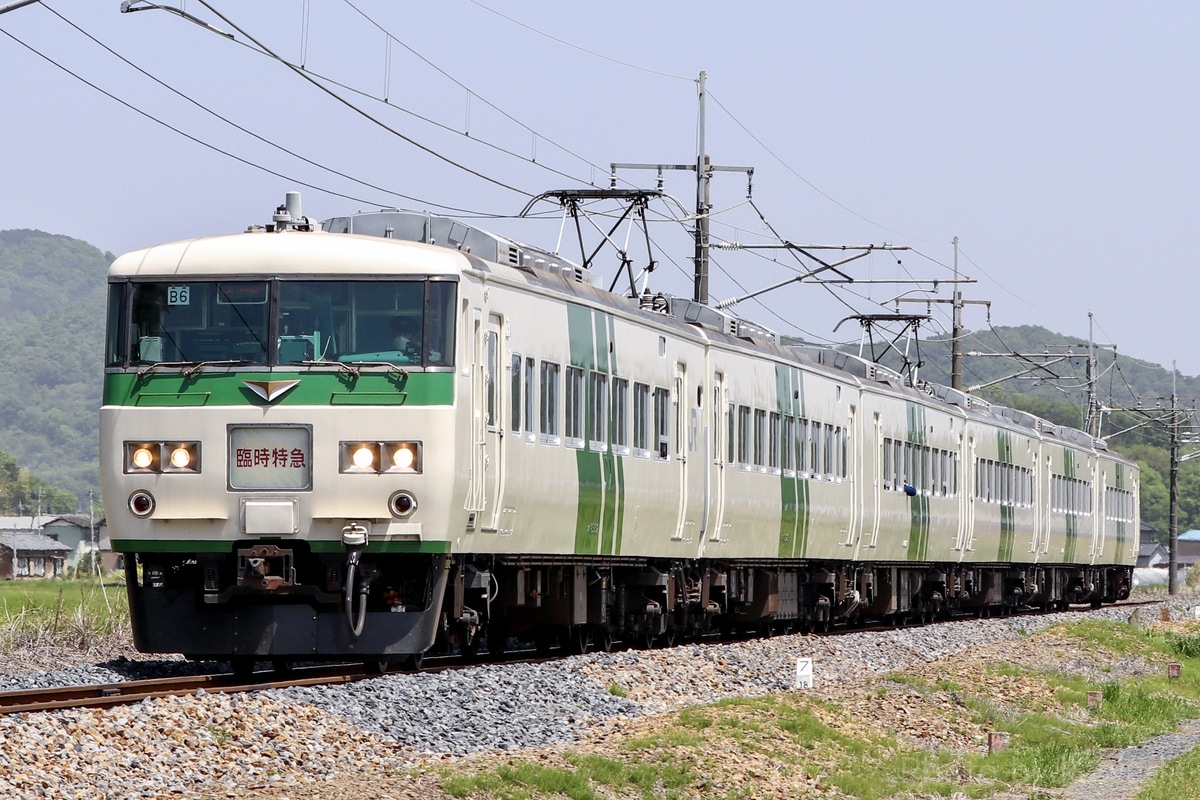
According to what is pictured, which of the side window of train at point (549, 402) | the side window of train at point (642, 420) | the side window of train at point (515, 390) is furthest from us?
the side window of train at point (642, 420)

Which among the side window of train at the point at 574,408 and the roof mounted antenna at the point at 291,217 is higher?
the roof mounted antenna at the point at 291,217

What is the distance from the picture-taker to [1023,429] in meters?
37.2

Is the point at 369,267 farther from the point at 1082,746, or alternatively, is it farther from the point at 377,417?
the point at 1082,746

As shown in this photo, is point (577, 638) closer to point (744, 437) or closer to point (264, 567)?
point (744, 437)

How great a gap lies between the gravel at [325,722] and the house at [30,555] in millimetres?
100652

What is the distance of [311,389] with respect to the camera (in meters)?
13.8

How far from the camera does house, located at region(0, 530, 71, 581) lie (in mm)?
113875

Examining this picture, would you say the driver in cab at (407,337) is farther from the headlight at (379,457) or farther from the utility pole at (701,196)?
the utility pole at (701,196)

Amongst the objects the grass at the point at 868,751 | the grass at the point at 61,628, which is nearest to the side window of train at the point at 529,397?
the grass at the point at 868,751

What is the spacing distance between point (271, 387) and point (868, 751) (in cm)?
509

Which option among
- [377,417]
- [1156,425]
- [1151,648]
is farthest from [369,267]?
[1156,425]

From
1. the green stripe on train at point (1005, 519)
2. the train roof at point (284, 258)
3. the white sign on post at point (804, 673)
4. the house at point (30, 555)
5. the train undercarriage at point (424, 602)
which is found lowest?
the house at point (30, 555)

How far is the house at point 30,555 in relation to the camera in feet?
374

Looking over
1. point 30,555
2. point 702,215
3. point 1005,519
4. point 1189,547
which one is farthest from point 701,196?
point 1189,547
